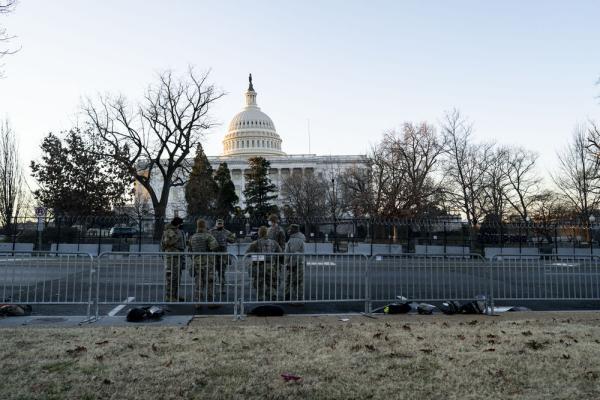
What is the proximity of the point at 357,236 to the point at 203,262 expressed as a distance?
2468cm

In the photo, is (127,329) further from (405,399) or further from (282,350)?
(405,399)

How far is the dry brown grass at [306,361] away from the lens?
4566 mm

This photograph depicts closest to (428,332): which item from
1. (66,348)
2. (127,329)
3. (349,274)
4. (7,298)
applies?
(349,274)

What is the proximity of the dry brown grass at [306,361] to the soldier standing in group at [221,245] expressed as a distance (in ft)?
5.41

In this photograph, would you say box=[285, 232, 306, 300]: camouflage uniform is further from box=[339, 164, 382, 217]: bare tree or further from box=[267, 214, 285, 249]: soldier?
box=[339, 164, 382, 217]: bare tree

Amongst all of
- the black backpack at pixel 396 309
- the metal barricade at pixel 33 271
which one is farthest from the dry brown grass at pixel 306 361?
the metal barricade at pixel 33 271

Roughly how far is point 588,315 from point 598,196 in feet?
118

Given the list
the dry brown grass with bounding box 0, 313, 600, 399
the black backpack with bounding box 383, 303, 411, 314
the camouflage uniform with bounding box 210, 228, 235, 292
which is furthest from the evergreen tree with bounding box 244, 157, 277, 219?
the dry brown grass with bounding box 0, 313, 600, 399

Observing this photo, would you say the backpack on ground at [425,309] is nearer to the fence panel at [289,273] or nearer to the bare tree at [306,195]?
the fence panel at [289,273]

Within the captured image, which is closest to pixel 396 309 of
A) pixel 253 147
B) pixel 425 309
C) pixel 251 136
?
pixel 425 309

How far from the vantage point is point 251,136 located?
124m

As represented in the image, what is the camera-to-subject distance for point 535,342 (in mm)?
6488

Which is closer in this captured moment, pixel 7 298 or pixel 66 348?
pixel 66 348

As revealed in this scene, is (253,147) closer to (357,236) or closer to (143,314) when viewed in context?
(357,236)
